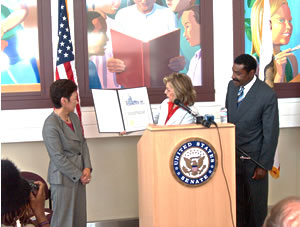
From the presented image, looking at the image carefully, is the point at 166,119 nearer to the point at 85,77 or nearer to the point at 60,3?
the point at 85,77

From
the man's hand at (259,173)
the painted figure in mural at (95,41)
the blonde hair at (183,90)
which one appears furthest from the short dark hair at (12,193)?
the painted figure in mural at (95,41)

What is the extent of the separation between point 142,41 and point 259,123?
70.3 inches

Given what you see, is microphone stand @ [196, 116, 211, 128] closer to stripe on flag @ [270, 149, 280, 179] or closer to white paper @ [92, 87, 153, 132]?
white paper @ [92, 87, 153, 132]

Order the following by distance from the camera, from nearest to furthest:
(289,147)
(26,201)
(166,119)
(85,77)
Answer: (26,201) → (166,119) → (85,77) → (289,147)

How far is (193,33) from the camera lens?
523cm

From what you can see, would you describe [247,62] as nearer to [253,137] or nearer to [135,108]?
[253,137]

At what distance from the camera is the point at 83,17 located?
4.89 metres

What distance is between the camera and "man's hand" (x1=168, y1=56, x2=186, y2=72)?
518 centimetres

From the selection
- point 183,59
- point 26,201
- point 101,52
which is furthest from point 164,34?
point 26,201

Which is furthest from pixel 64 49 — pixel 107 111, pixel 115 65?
pixel 107 111

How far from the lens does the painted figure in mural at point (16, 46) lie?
4.70 m

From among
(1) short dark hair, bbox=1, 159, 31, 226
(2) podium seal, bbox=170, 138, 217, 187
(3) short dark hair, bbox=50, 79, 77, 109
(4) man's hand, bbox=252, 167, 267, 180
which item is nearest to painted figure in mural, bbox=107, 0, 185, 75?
(3) short dark hair, bbox=50, 79, 77, 109

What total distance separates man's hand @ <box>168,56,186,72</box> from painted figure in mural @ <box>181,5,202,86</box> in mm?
108

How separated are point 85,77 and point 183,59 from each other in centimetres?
119
